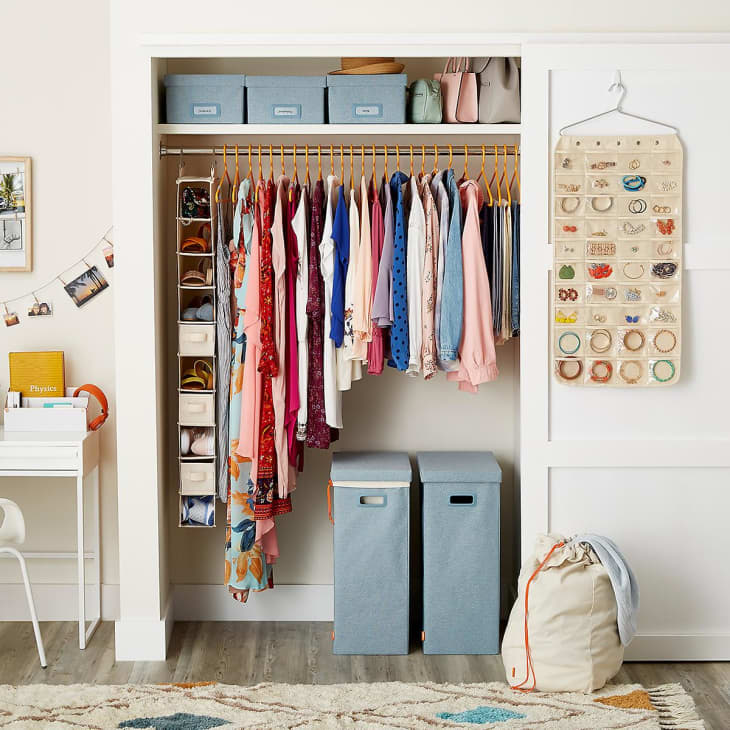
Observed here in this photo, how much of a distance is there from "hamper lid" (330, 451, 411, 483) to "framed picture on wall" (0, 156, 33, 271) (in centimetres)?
148

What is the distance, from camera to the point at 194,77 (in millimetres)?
3109

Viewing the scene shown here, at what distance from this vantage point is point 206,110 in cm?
313

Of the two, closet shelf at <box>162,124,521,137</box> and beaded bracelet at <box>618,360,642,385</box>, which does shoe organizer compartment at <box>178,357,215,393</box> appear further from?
beaded bracelet at <box>618,360,642,385</box>

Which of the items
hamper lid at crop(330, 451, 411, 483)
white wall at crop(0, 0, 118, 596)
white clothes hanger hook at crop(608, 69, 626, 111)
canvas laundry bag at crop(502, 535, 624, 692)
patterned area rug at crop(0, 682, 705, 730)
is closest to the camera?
patterned area rug at crop(0, 682, 705, 730)

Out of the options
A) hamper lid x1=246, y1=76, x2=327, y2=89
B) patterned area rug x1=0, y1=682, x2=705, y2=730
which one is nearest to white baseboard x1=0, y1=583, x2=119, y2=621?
patterned area rug x1=0, y1=682, x2=705, y2=730

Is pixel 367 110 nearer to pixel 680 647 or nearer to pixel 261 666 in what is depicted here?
pixel 261 666

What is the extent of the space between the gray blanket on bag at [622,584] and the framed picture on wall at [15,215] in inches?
95.3

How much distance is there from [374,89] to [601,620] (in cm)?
198

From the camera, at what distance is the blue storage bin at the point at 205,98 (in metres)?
3.11

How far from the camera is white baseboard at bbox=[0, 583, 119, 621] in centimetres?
Result: 348

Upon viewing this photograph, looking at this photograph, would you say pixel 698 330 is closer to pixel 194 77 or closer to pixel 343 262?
pixel 343 262

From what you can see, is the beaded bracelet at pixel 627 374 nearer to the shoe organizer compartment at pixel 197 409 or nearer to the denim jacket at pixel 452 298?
the denim jacket at pixel 452 298

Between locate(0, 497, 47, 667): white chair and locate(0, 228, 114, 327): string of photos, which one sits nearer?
locate(0, 497, 47, 667): white chair

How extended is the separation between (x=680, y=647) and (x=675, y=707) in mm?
393
